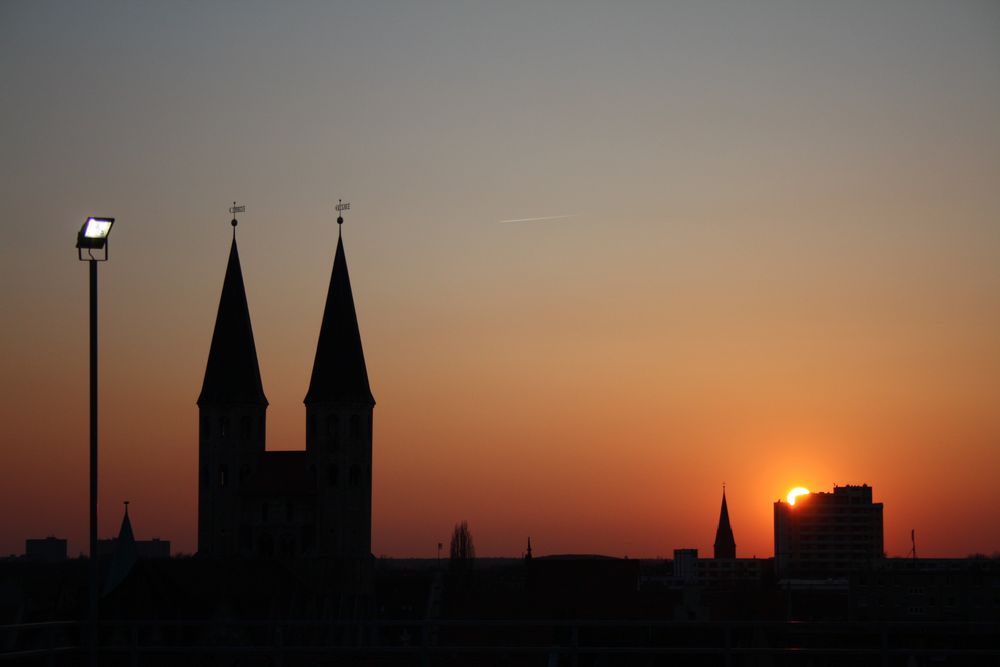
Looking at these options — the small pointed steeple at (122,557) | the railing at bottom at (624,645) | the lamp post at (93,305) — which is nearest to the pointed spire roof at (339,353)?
the small pointed steeple at (122,557)

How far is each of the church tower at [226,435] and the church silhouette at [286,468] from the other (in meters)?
0.07

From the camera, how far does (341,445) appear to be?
4013 inches

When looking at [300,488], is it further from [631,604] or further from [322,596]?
[631,604]

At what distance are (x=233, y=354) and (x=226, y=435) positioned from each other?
19.8ft

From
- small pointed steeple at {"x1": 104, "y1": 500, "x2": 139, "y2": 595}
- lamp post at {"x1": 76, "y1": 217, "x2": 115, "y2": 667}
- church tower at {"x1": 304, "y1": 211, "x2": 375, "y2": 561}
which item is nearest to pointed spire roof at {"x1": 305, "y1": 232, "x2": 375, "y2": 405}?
church tower at {"x1": 304, "y1": 211, "x2": 375, "y2": 561}

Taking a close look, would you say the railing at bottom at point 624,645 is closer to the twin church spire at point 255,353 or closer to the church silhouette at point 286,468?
the twin church spire at point 255,353

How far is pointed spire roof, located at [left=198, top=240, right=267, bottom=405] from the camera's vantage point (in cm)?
A: 9812

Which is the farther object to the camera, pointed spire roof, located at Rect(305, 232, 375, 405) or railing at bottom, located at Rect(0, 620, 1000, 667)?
pointed spire roof, located at Rect(305, 232, 375, 405)

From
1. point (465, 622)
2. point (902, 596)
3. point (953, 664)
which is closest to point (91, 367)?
point (465, 622)

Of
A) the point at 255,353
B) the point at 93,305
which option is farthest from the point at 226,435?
the point at 93,305

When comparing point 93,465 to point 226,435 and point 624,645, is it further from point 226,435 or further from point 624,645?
point 226,435

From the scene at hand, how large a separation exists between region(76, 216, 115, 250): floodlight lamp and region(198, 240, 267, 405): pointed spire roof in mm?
72747

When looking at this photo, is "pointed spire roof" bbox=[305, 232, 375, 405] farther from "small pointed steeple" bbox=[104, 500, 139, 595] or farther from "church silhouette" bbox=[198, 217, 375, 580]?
"small pointed steeple" bbox=[104, 500, 139, 595]

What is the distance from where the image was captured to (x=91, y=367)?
2528 cm
